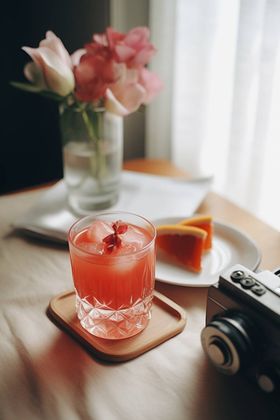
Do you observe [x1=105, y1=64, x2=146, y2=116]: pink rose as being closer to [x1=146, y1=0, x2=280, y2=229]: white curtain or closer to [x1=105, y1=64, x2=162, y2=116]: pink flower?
[x1=105, y1=64, x2=162, y2=116]: pink flower

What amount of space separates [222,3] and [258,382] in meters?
0.81

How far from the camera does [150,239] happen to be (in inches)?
24.5

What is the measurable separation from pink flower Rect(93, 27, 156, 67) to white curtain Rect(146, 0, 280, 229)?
25cm

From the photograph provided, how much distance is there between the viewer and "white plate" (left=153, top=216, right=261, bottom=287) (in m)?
0.74

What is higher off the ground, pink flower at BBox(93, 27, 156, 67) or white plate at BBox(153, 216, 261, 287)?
pink flower at BBox(93, 27, 156, 67)

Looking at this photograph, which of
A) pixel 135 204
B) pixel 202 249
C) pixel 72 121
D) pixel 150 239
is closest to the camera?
pixel 150 239

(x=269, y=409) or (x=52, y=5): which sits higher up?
(x=52, y=5)

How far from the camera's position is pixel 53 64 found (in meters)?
0.80

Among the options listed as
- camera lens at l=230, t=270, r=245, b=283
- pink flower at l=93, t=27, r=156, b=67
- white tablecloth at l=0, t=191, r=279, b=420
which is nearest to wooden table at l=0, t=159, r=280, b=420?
white tablecloth at l=0, t=191, r=279, b=420

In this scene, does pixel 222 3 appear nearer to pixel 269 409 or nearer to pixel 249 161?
pixel 249 161

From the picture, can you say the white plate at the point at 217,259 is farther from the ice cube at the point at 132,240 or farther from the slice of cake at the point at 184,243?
the ice cube at the point at 132,240

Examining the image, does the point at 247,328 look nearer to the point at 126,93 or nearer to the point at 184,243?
the point at 184,243

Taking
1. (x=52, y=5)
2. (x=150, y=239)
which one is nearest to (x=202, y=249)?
(x=150, y=239)

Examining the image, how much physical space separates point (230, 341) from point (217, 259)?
295 mm
